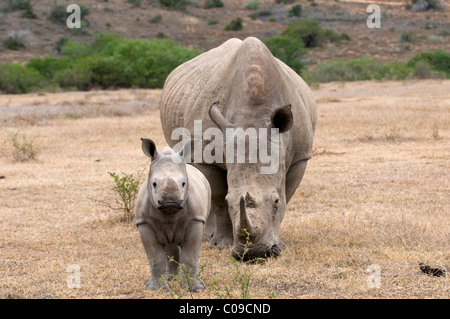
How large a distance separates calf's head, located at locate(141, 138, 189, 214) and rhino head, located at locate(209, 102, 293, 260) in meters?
0.64

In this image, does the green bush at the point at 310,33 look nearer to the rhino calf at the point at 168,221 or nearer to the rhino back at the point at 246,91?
the rhino back at the point at 246,91

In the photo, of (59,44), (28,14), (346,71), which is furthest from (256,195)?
(28,14)

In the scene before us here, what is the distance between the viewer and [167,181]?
495 centimetres

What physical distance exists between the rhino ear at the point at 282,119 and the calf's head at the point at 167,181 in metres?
1.14

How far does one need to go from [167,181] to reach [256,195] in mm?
1192

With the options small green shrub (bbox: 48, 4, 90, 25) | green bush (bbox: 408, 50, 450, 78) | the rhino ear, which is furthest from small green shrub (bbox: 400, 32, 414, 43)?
the rhino ear

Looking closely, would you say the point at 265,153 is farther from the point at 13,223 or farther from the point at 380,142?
the point at 380,142

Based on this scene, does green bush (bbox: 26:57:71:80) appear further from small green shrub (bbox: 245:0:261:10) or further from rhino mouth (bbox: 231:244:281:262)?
small green shrub (bbox: 245:0:261:10)

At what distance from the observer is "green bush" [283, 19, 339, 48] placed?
5092 centimetres

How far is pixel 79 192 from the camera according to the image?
10281mm

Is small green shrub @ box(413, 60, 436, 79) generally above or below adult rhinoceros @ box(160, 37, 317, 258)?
below

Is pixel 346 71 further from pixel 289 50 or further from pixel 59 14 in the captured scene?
pixel 59 14

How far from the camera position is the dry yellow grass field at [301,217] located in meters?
5.62

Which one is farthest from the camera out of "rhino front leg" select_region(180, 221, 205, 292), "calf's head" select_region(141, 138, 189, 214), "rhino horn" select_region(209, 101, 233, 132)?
"rhino horn" select_region(209, 101, 233, 132)
